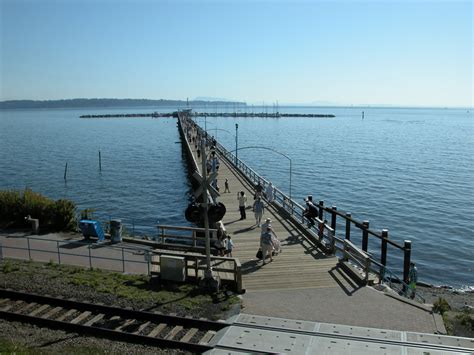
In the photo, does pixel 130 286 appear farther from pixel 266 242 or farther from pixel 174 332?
pixel 266 242

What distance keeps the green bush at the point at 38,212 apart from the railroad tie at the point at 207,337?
13892 mm

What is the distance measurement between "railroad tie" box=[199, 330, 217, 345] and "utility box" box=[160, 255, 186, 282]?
11.3 ft

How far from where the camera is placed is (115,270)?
639 inches

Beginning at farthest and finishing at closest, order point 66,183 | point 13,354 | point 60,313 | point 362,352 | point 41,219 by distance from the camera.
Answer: point 66,183 → point 41,219 → point 60,313 → point 362,352 → point 13,354

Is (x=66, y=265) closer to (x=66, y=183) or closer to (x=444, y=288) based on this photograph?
(x=444, y=288)

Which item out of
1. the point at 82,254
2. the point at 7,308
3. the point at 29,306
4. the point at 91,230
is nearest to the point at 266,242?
the point at 29,306

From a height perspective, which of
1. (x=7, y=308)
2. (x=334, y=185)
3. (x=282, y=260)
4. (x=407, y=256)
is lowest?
(x=334, y=185)

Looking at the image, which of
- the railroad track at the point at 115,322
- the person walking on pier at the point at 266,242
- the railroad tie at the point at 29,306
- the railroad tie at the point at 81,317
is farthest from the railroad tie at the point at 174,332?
the person walking on pier at the point at 266,242

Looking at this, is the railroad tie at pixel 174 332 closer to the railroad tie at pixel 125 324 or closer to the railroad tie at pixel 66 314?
the railroad tie at pixel 125 324

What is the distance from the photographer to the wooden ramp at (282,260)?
557 inches

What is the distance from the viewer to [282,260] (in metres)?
16.1

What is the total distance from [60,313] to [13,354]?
11.2 feet

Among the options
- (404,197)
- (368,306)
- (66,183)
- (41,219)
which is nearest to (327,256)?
(368,306)

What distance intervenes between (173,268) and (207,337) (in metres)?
3.87
